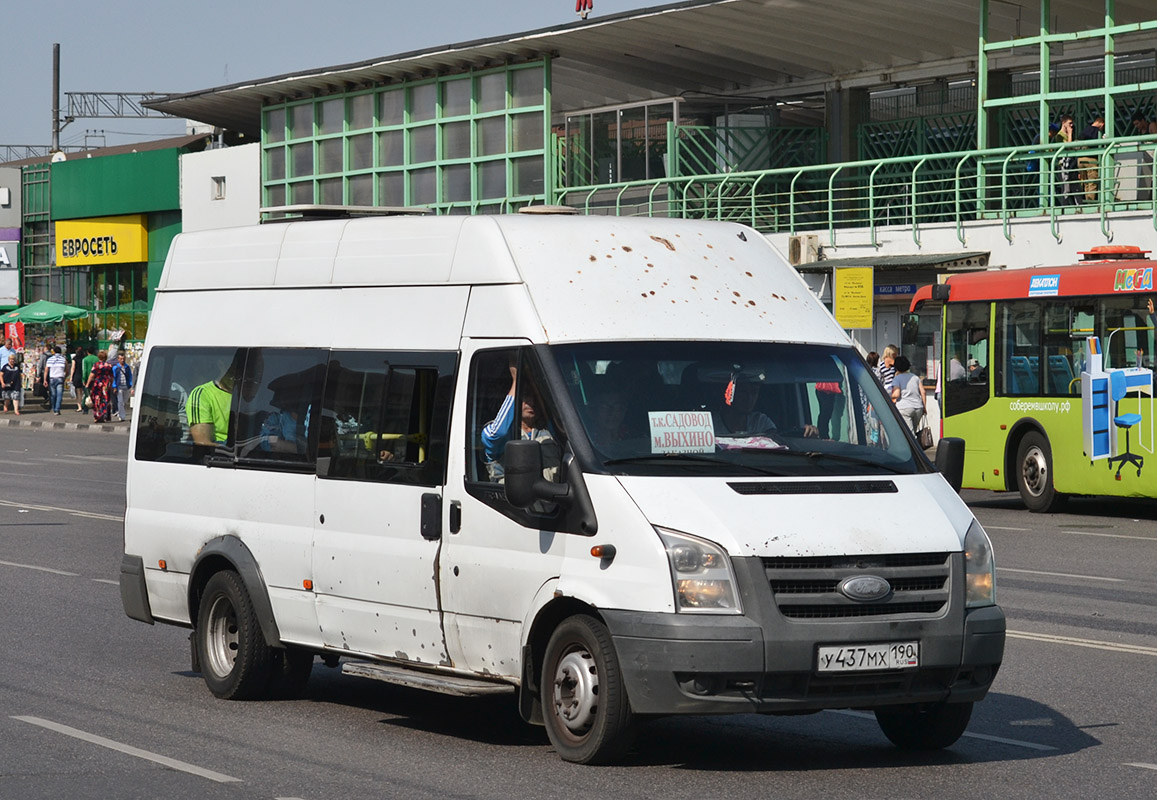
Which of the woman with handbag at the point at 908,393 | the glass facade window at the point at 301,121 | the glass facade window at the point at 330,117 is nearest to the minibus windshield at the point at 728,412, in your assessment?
the woman with handbag at the point at 908,393

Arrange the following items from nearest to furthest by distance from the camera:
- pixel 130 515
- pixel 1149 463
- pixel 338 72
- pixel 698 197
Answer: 1. pixel 130 515
2. pixel 1149 463
3. pixel 698 197
4. pixel 338 72

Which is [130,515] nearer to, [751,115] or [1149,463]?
[1149,463]

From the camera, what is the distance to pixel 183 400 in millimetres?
10164

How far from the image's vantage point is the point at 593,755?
7.39 meters

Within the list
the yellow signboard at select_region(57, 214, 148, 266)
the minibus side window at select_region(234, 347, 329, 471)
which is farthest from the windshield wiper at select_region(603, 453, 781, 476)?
the yellow signboard at select_region(57, 214, 148, 266)

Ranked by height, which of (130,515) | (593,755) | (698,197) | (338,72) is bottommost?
(593,755)

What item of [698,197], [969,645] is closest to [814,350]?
[969,645]

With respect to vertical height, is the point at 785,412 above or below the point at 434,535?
above

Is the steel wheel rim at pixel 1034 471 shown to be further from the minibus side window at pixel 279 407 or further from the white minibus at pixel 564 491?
the minibus side window at pixel 279 407

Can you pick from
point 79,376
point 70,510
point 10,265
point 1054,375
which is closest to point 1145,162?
point 1054,375

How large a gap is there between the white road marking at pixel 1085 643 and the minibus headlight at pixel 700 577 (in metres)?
4.13

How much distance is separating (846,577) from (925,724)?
1124 millimetres

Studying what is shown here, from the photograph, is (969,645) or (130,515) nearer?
(969,645)

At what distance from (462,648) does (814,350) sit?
2076mm
